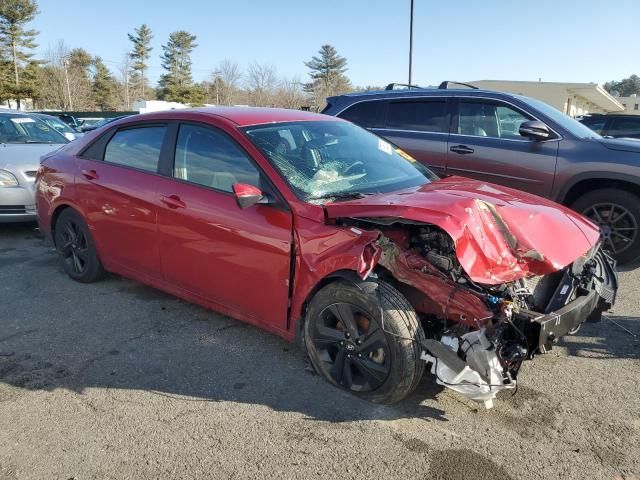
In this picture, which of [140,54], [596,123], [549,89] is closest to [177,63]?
[140,54]

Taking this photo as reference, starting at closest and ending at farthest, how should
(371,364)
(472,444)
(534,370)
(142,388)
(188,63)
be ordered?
(472,444) → (371,364) → (142,388) → (534,370) → (188,63)

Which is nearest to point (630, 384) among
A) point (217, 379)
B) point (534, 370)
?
point (534, 370)

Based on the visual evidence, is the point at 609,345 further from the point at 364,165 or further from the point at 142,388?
the point at 142,388

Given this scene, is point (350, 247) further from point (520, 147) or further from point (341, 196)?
point (520, 147)

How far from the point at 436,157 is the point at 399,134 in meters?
0.62

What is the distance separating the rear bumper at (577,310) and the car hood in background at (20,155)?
6292 millimetres

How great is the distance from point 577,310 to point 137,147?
3414mm

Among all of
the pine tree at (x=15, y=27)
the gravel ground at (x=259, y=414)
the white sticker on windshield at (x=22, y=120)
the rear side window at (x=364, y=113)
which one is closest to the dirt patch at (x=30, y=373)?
the gravel ground at (x=259, y=414)

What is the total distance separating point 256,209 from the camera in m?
3.32

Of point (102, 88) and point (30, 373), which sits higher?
point (102, 88)

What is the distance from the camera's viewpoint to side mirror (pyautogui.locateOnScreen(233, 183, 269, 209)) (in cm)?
308

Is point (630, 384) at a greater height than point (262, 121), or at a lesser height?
lesser

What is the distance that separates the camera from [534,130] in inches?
216

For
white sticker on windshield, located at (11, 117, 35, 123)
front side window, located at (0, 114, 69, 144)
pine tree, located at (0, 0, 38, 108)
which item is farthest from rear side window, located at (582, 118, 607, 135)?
pine tree, located at (0, 0, 38, 108)
